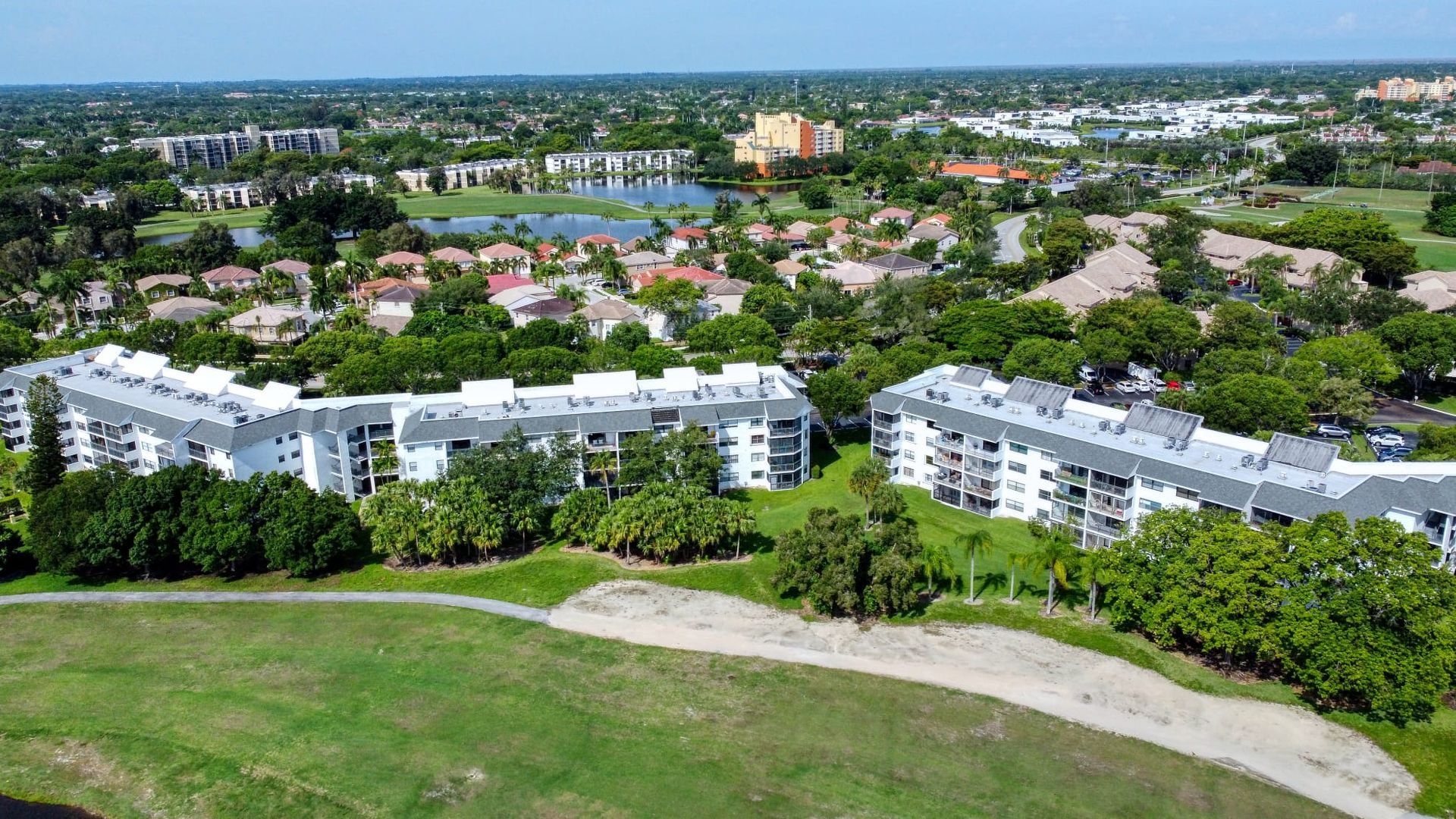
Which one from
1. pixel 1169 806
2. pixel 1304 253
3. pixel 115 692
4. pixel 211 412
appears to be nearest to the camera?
pixel 1169 806

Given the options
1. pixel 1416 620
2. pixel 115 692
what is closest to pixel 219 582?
pixel 115 692

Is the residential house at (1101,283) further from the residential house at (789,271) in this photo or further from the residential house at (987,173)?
the residential house at (987,173)

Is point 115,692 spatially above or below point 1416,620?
below

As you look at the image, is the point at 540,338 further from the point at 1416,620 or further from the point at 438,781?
the point at 1416,620

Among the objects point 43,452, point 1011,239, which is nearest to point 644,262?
point 1011,239

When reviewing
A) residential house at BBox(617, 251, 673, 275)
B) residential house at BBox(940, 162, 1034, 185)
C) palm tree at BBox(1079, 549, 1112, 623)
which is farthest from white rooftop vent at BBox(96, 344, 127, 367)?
residential house at BBox(940, 162, 1034, 185)

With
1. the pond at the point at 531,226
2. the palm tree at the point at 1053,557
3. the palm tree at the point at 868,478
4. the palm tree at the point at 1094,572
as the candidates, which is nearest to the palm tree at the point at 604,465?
the palm tree at the point at 868,478
